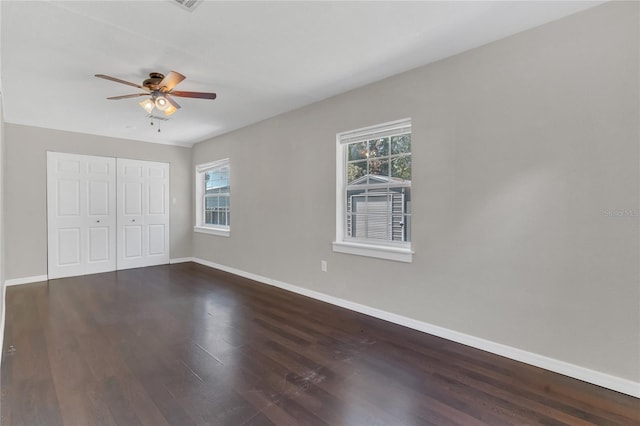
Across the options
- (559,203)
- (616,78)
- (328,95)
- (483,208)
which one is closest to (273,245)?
(328,95)

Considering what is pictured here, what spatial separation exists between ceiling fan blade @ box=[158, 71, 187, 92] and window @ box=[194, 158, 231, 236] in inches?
103

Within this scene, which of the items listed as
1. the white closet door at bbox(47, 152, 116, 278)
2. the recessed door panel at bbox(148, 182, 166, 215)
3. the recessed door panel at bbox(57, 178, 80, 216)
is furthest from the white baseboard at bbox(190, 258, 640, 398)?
the recessed door panel at bbox(57, 178, 80, 216)

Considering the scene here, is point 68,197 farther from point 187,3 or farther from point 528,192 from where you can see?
point 528,192

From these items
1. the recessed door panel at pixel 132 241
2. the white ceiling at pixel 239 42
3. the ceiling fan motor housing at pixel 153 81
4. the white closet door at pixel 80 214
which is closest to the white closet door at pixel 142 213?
the recessed door panel at pixel 132 241

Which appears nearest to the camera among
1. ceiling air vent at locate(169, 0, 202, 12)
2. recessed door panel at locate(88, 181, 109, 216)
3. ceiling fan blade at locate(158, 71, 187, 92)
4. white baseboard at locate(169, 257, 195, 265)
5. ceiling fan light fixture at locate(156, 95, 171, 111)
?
ceiling air vent at locate(169, 0, 202, 12)

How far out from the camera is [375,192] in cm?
333

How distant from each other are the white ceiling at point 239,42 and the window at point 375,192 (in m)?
0.62

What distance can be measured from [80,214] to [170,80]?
3763 mm

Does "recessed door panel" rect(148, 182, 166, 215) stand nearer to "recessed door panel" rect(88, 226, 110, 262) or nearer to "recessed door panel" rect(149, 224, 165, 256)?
"recessed door panel" rect(149, 224, 165, 256)

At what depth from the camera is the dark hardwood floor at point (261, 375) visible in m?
1.71

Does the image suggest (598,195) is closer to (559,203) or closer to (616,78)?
(559,203)

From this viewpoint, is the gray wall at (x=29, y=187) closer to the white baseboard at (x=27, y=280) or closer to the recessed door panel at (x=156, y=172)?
the white baseboard at (x=27, y=280)

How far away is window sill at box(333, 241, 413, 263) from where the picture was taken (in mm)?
2959

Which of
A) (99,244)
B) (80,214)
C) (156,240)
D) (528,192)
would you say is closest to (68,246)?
(99,244)
